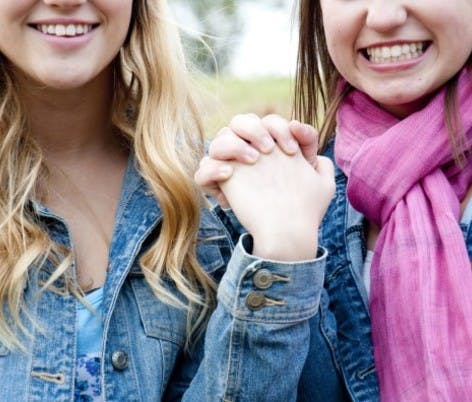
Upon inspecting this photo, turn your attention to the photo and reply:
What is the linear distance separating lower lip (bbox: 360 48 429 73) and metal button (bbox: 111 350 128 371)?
0.80 metres

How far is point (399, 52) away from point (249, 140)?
392mm

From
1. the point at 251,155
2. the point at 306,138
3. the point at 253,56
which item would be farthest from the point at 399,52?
the point at 253,56

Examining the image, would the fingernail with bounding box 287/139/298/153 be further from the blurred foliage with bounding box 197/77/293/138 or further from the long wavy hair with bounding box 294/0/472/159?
the blurred foliage with bounding box 197/77/293/138

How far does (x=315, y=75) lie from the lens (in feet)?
8.23

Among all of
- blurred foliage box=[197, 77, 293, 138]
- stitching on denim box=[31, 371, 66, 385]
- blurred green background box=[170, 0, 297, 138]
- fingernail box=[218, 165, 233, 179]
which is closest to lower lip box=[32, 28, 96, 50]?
fingernail box=[218, 165, 233, 179]

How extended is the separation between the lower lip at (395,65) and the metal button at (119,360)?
80cm

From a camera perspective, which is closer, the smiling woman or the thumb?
the thumb

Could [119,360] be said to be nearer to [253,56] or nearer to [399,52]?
[399,52]

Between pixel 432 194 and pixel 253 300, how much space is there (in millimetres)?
438

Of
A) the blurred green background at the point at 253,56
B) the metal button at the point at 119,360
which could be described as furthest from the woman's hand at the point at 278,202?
the blurred green background at the point at 253,56

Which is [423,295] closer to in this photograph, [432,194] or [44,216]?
[432,194]

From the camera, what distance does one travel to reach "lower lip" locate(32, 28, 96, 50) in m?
2.23

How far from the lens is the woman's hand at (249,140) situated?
6.65 feet

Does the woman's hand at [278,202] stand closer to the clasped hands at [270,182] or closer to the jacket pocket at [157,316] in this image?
the clasped hands at [270,182]
